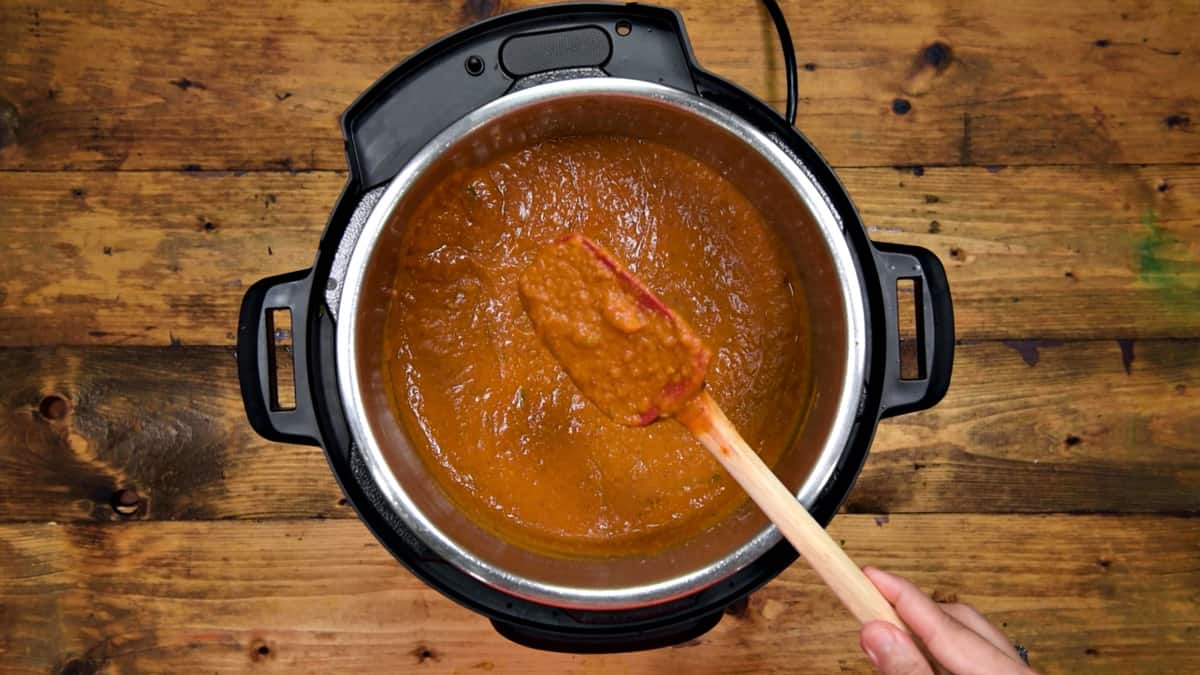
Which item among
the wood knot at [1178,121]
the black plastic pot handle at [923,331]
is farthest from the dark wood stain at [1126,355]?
the black plastic pot handle at [923,331]

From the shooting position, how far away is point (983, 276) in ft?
4.23

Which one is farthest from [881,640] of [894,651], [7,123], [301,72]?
[7,123]

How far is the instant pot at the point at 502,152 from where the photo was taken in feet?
3.28

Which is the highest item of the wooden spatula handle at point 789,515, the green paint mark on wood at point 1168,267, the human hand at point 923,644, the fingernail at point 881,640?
the green paint mark on wood at point 1168,267

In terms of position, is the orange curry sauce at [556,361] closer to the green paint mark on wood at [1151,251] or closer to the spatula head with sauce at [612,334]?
the spatula head with sauce at [612,334]

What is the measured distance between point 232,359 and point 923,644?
1092mm

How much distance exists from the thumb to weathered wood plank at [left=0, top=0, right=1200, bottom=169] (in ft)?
2.45

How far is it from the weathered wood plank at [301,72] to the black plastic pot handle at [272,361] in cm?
33

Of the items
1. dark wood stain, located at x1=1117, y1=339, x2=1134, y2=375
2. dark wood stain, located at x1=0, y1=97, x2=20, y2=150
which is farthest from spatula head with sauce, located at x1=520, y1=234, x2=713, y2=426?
dark wood stain, located at x1=0, y1=97, x2=20, y2=150

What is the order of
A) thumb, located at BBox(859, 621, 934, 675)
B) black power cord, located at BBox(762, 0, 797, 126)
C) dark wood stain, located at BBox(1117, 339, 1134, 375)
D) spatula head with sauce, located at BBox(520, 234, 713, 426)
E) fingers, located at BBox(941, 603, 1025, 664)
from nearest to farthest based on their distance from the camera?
thumb, located at BBox(859, 621, 934, 675) < spatula head with sauce, located at BBox(520, 234, 713, 426) < fingers, located at BBox(941, 603, 1025, 664) < black power cord, located at BBox(762, 0, 797, 126) < dark wood stain, located at BBox(1117, 339, 1134, 375)

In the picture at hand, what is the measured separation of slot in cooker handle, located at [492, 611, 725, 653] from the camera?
1.07 m

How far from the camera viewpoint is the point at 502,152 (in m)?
1.10

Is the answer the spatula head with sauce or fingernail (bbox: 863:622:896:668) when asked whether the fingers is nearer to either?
fingernail (bbox: 863:622:896:668)

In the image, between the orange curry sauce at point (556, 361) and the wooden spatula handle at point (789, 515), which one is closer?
the wooden spatula handle at point (789, 515)
